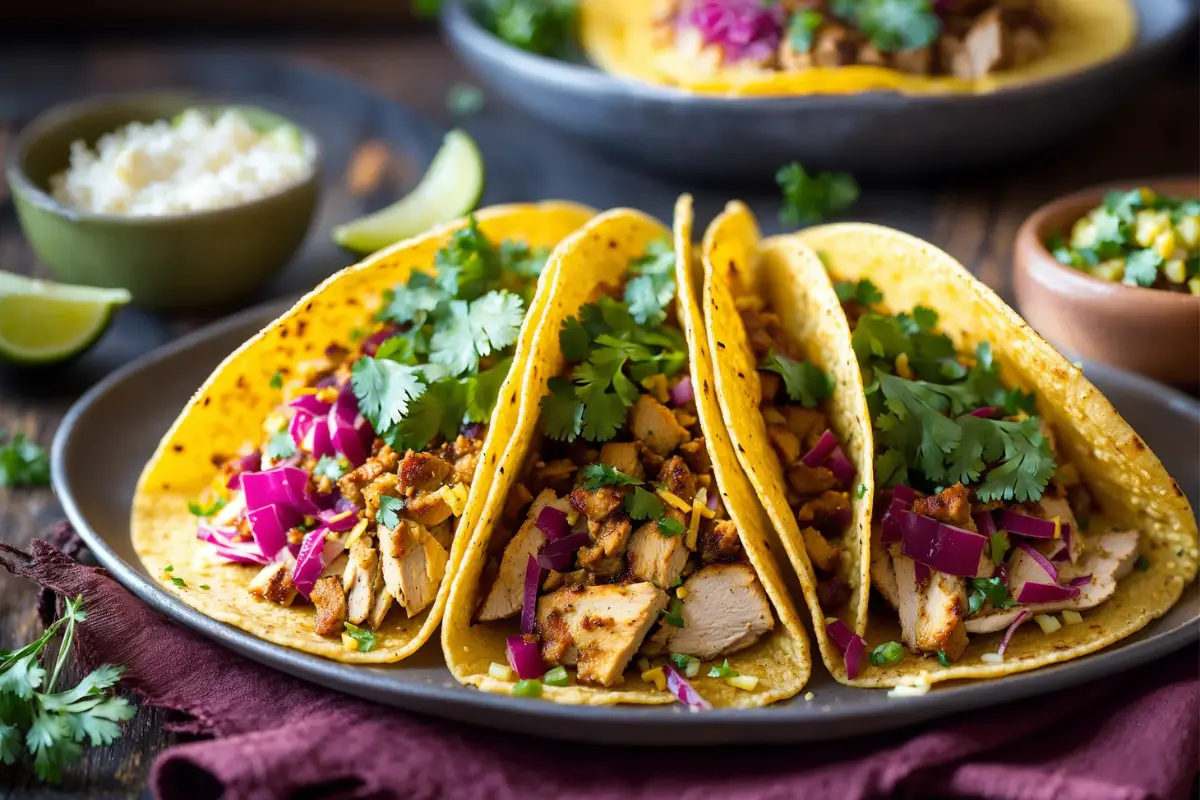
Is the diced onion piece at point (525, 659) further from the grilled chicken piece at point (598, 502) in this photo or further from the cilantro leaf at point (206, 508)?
the cilantro leaf at point (206, 508)

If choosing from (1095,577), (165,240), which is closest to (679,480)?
(1095,577)

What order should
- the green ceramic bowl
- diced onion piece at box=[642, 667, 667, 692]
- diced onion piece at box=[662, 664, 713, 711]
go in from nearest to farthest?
diced onion piece at box=[662, 664, 713, 711], diced onion piece at box=[642, 667, 667, 692], the green ceramic bowl

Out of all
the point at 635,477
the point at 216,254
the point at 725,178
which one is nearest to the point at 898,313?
the point at 635,477

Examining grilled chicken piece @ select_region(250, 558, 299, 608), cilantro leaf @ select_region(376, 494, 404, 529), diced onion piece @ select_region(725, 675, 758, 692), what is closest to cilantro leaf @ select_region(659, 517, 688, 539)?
diced onion piece @ select_region(725, 675, 758, 692)

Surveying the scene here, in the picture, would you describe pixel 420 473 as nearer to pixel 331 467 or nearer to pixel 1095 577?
pixel 331 467

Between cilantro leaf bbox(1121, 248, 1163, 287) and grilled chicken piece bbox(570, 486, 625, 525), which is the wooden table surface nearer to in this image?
cilantro leaf bbox(1121, 248, 1163, 287)

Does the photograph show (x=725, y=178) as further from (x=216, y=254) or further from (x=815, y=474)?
(x=815, y=474)
